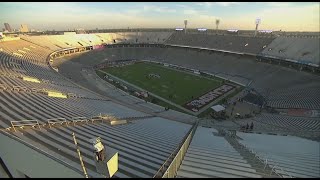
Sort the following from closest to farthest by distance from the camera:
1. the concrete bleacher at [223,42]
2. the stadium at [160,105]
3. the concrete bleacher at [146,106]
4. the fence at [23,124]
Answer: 1. the stadium at [160,105]
2. the concrete bleacher at [146,106]
3. the fence at [23,124]
4. the concrete bleacher at [223,42]

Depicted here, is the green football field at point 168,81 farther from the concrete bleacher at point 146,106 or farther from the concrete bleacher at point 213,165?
the concrete bleacher at point 213,165

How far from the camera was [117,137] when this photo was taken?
1340 cm

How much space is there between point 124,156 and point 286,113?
105 ft

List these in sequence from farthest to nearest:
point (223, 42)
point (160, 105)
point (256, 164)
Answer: point (223, 42)
point (160, 105)
point (256, 164)

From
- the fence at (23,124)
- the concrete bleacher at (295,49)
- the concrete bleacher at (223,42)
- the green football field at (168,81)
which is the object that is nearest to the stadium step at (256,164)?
the fence at (23,124)

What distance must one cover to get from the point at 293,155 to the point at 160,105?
26.5m

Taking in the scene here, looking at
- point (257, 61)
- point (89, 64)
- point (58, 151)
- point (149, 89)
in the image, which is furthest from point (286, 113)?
point (89, 64)

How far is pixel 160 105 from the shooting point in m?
39.8

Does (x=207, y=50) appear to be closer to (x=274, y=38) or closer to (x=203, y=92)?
(x=274, y=38)

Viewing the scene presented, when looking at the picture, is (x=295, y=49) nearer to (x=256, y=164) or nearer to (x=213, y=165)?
(x=256, y=164)

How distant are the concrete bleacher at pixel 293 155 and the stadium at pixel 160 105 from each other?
0.10 meters

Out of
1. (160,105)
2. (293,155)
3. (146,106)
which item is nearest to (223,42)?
(160,105)

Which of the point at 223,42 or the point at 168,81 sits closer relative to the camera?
the point at 168,81

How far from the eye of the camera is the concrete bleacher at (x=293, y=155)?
1157 cm
